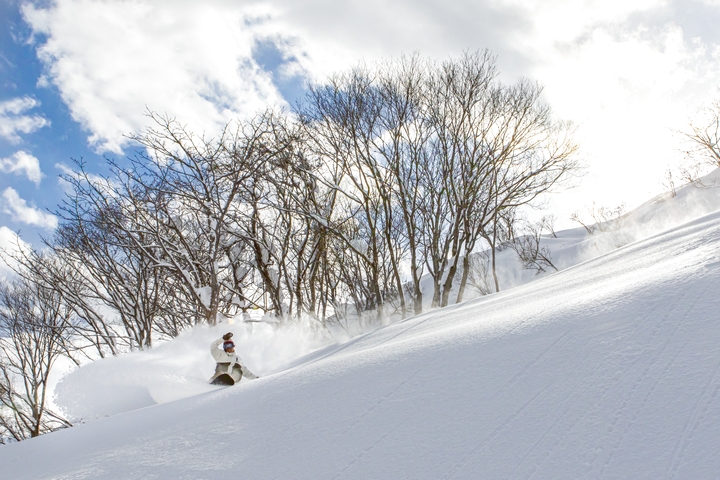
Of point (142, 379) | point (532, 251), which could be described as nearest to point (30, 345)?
point (142, 379)

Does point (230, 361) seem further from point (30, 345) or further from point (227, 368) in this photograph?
point (30, 345)

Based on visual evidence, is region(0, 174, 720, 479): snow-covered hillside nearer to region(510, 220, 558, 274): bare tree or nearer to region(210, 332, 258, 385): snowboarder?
region(210, 332, 258, 385): snowboarder

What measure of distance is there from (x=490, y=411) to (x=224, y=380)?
15.9ft

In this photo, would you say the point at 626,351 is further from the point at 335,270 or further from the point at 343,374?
the point at 335,270

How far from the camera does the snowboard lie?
6.12m

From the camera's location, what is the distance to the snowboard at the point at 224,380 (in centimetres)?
612

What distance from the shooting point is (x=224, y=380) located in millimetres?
6160

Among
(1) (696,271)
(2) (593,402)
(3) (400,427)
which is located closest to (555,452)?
(2) (593,402)

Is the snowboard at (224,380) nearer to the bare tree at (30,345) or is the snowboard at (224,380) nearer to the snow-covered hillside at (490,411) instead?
the snow-covered hillside at (490,411)

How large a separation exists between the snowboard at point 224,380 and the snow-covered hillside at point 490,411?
5.56ft

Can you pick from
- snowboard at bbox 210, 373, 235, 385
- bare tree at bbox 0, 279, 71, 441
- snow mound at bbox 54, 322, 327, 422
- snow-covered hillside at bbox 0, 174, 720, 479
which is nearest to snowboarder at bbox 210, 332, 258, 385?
snowboard at bbox 210, 373, 235, 385

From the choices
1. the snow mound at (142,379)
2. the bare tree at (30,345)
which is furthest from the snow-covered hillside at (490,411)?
the bare tree at (30,345)

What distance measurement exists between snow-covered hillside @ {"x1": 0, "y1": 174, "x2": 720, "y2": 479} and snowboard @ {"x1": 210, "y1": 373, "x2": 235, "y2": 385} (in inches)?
66.8

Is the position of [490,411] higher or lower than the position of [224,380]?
lower
